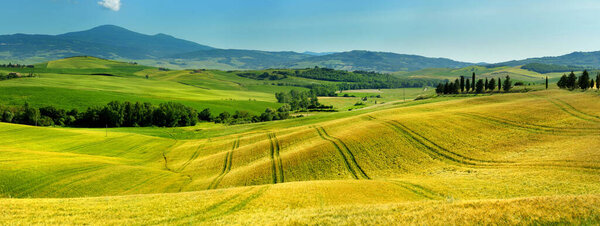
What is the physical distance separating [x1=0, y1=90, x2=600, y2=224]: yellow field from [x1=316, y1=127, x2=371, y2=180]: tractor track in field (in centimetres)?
25

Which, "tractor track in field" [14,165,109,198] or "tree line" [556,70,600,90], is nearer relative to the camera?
"tractor track in field" [14,165,109,198]

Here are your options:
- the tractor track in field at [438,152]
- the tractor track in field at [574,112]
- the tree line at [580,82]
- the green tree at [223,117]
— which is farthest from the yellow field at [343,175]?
the green tree at [223,117]

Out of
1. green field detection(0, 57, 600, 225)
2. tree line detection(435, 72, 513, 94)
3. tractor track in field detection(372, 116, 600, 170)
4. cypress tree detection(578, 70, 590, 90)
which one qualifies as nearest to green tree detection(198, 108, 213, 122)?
green field detection(0, 57, 600, 225)

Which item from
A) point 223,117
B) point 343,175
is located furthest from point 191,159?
point 223,117

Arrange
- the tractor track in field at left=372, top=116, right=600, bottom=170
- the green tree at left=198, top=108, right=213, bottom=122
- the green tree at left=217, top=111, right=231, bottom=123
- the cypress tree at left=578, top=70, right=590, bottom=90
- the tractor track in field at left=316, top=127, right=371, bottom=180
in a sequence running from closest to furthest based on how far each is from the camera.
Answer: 1. the tractor track in field at left=372, top=116, right=600, bottom=170
2. the tractor track in field at left=316, top=127, right=371, bottom=180
3. the cypress tree at left=578, top=70, right=590, bottom=90
4. the green tree at left=217, top=111, right=231, bottom=123
5. the green tree at left=198, top=108, right=213, bottom=122

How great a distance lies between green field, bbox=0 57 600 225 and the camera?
57.3ft

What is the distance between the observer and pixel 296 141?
58750mm

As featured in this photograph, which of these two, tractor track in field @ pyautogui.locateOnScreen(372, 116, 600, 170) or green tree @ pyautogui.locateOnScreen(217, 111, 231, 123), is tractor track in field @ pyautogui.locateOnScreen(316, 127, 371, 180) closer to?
tractor track in field @ pyautogui.locateOnScreen(372, 116, 600, 170)

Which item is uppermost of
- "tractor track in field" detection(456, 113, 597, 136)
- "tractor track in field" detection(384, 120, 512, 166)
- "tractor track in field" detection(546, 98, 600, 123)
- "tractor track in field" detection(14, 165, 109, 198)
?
"tractor track in field" detection(546, 98, 600, 123)

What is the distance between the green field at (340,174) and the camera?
17.5m

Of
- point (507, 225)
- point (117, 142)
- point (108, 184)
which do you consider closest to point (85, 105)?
point (117, 142)

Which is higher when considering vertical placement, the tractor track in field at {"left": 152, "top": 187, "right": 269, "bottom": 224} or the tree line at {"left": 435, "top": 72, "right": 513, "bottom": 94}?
the tree line at {"left": 435, "top": 72, "right": 513, "bottom": 94}

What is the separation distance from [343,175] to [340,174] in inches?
21.8

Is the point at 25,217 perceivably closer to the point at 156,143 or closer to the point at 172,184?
the point at 172,184
